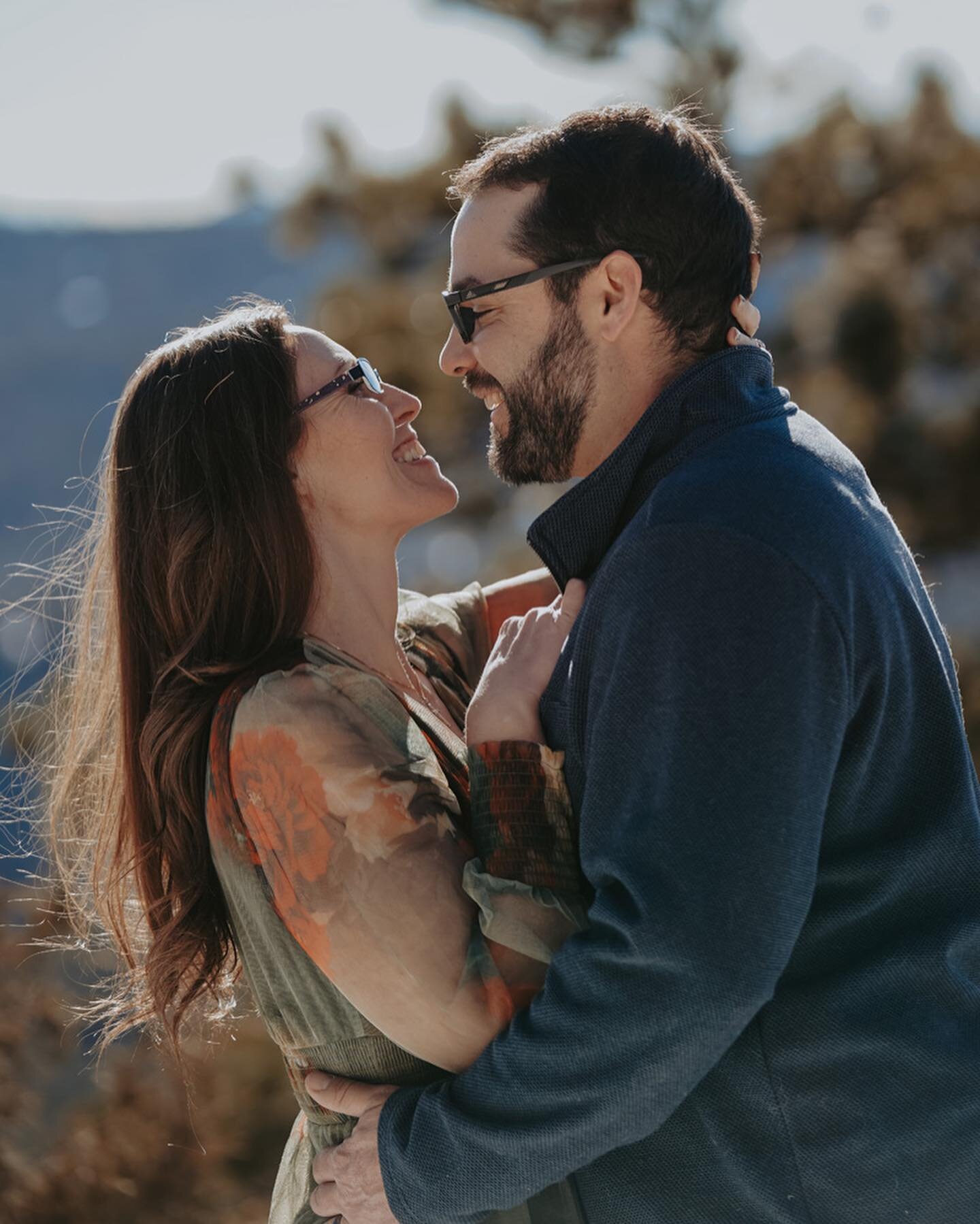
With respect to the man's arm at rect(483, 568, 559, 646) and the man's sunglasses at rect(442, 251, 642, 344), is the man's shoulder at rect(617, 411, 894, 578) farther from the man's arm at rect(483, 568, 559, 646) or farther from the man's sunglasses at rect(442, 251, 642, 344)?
the man's arm at rect(483, 568, 559, 646)

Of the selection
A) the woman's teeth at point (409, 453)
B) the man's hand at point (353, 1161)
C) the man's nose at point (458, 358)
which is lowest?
the man's hand at point (353, 1161)

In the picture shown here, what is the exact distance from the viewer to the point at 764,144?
5.86 meters

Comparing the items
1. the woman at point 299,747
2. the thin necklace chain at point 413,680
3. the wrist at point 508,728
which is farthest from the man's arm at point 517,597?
the wrist at point 508,728

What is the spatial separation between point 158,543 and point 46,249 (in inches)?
832

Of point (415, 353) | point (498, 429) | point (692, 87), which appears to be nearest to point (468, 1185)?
point (498, 429)

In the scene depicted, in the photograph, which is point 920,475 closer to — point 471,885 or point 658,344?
point 658,344

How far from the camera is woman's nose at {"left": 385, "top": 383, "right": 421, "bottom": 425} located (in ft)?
6.79

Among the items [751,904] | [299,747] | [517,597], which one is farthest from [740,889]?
[517,597]

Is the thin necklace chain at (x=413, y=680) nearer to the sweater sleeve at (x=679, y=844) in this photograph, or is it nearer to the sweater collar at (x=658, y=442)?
the sweater collar at (x=658, y=442)

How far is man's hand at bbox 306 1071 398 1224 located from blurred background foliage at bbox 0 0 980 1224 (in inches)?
128

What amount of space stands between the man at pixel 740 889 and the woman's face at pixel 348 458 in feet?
1.41

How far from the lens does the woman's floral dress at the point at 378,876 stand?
4.97 ft

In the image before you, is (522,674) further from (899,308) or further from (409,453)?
(899,308)

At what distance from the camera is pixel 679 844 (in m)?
1.31
